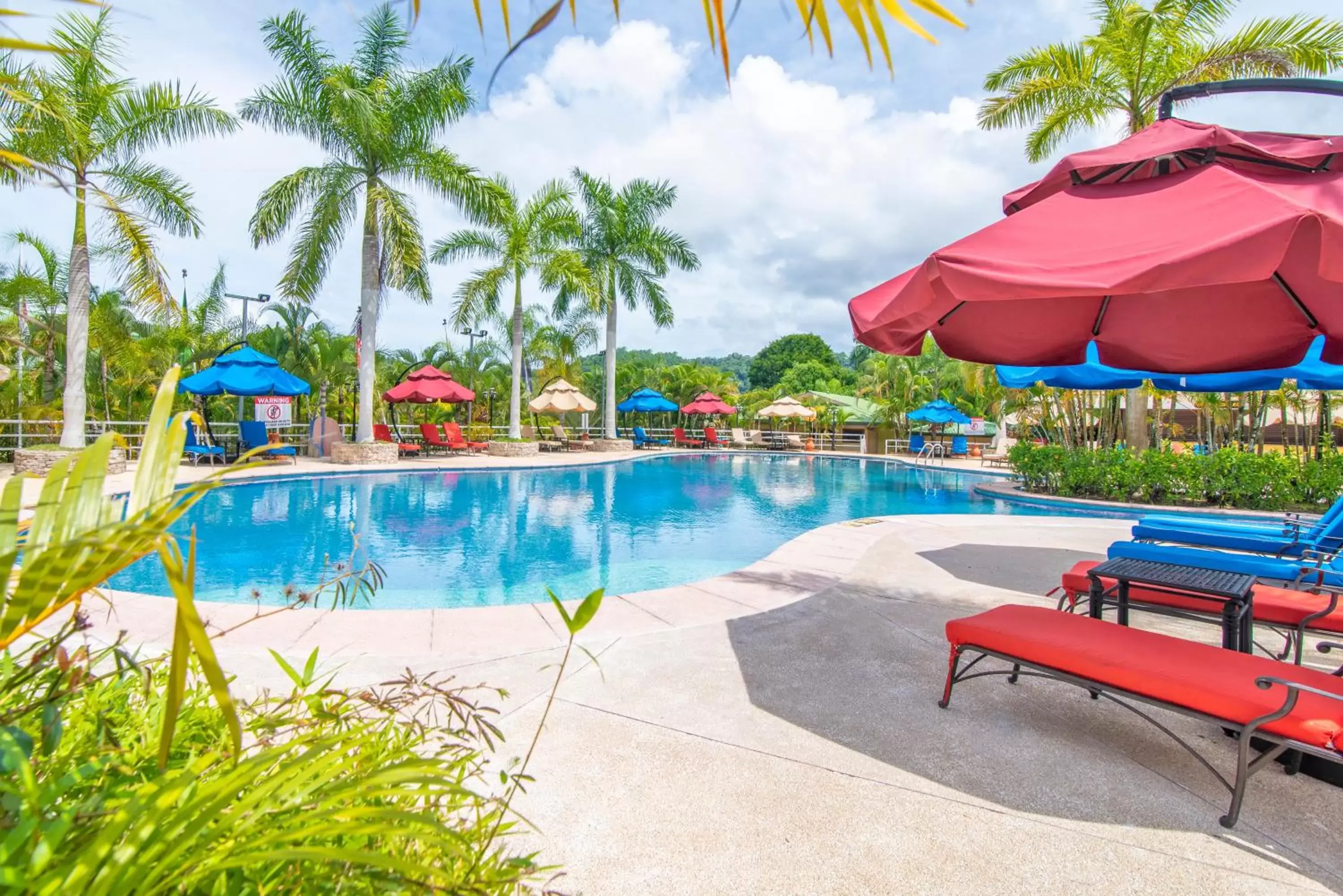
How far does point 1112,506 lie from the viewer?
1153cm

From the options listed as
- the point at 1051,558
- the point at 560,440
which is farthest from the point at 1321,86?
the point at 560,440

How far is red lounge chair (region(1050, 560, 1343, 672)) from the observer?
11.6 feet

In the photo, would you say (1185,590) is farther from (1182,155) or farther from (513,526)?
(513,526)

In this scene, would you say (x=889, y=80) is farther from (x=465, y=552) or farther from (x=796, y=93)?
(x=465, y=552)

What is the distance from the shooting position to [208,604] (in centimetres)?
429

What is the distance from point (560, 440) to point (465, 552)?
53.5ft

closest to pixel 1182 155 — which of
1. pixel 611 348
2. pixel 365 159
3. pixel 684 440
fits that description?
pixel 365 159

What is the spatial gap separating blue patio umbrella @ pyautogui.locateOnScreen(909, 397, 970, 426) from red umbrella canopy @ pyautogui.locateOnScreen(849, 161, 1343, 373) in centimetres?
1981

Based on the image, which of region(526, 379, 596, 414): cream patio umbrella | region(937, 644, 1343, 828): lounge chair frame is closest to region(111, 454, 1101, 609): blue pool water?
region(937, 644, 1343, 828): lounge chair frame

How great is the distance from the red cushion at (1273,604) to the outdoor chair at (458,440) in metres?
18.4

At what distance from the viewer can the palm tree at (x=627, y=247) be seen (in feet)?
77.8

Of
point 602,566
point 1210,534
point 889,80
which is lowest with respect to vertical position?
point 602,566

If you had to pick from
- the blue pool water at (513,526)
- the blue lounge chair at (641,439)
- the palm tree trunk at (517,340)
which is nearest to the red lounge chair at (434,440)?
the palm tree trunk at (517,340)

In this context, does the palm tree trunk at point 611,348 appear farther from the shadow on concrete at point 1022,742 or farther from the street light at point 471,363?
the shadow on concrete at point 1022,742
